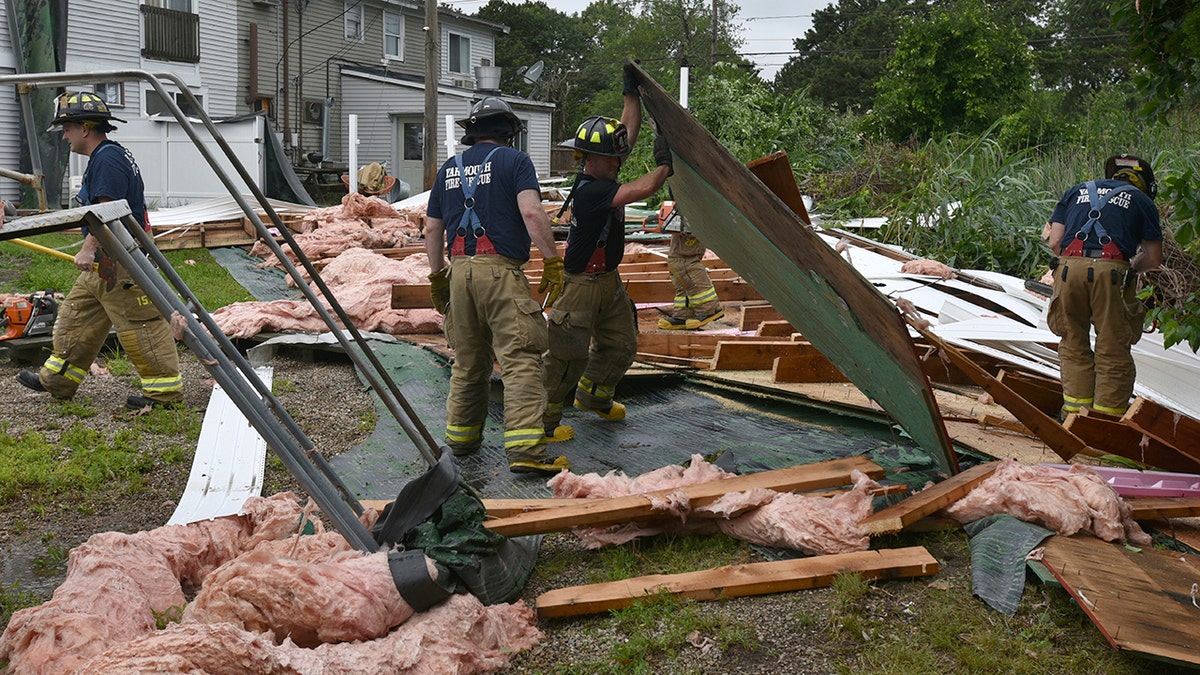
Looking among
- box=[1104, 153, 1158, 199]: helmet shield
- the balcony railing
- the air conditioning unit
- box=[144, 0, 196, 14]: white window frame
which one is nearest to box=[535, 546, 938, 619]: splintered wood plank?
box=[1104, 153, 1158, 199]: helmet shield

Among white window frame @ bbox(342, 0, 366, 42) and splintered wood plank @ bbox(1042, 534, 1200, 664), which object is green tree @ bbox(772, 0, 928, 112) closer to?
white window frame @ bbox(342, 0, 366, 42)

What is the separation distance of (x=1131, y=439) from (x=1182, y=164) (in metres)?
5.43

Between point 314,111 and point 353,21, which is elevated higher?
point 353,21

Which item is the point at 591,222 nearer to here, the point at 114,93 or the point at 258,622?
the point at 258,622

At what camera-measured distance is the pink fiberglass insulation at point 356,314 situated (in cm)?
821

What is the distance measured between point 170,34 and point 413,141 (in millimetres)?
8090

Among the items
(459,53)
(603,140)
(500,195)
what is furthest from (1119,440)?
(459,53)

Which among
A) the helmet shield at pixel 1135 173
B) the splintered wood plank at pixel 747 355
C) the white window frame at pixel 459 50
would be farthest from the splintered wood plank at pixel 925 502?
the white window frame at pixel 459 50

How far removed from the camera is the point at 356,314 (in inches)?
346

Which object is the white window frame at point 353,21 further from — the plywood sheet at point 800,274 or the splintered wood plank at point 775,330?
the plywood sheet at point 800,274

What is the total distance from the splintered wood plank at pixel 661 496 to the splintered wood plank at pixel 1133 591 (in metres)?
0.92

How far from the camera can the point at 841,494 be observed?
420 centimetres

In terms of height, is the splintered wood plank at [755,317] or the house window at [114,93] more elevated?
the house window at [114,93]

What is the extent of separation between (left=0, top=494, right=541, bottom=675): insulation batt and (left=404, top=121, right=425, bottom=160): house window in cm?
2761
